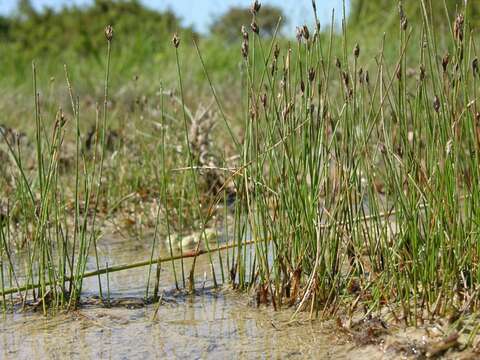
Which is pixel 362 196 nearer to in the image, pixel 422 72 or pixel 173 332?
pixel 422 72

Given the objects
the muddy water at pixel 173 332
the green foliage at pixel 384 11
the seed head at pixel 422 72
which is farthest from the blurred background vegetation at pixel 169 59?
the seed head at pixel 422 72

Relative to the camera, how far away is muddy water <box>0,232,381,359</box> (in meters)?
1.87

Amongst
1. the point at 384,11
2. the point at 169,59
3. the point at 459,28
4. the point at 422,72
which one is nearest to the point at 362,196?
the point at 422,72

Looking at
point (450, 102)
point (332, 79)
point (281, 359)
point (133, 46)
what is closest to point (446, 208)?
point (450, 102)

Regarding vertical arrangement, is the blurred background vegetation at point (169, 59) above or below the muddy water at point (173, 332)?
above

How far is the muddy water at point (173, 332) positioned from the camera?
187 centimetres

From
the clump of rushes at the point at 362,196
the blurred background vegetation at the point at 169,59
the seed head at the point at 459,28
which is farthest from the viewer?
the blurred background vegetation at the point at 169,59

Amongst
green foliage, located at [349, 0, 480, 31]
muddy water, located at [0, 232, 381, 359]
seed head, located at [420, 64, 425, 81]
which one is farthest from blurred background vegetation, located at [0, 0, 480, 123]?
seed head, located at [420, 64, 425, 81]

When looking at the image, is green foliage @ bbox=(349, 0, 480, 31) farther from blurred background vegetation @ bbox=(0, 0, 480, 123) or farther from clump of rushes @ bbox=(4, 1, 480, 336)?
clump of rushes @ bbox=(4, 1, 480, 336)

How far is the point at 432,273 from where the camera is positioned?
1828 mm

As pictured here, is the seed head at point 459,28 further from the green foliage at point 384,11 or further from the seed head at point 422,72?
the green foliage at point 384,11

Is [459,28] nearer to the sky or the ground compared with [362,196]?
nearer to the sky

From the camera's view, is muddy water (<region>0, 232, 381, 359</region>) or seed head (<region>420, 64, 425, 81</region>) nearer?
seed head (<region>420, 64, 425, 81</region>)

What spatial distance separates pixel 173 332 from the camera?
201 cm
